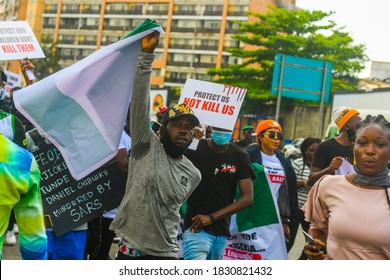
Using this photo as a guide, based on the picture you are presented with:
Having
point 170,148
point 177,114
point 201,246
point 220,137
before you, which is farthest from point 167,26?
point 170,148

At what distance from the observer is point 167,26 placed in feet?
259

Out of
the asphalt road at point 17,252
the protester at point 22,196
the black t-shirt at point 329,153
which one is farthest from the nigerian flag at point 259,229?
the protester at point 22,196

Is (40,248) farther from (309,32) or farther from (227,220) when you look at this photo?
(309,32)

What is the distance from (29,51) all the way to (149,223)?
383cm

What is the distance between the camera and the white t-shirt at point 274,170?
273 inches

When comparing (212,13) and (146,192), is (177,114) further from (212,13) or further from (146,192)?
(212,13)

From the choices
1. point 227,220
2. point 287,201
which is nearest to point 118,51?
point 227,220

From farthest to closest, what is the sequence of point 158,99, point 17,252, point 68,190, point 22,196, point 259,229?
1. point 158,99
2. point 17,252
3. point 259,229
4. point 68,190
5. point 22,196

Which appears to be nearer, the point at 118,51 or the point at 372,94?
the point at 118,51

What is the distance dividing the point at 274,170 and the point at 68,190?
2.15 metres

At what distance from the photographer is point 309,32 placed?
163 feet

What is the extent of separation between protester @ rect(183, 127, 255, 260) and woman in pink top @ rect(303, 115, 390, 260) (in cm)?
217

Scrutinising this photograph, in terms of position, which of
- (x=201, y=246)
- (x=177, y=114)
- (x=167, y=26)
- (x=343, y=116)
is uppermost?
(x=177, y=114)

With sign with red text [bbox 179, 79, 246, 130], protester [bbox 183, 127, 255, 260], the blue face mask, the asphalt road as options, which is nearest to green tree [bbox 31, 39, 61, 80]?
the asphalt road
